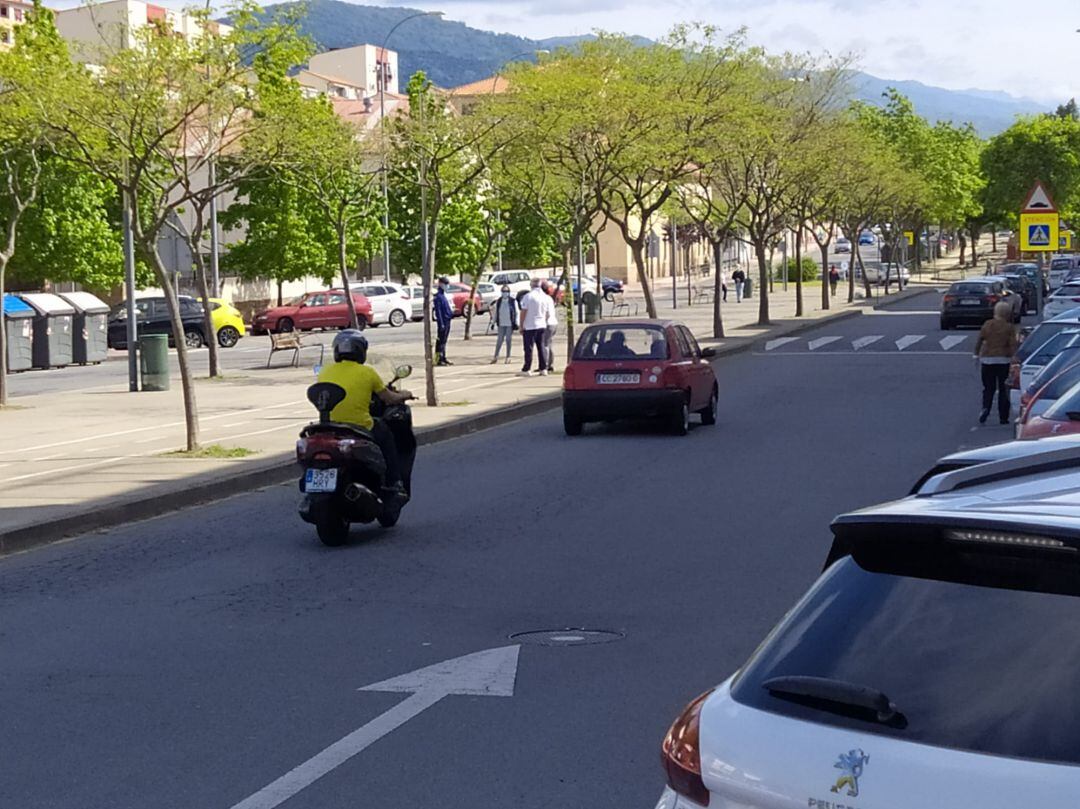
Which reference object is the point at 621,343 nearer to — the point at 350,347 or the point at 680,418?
the point at 680,418

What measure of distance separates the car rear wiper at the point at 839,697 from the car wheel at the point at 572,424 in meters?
19.1

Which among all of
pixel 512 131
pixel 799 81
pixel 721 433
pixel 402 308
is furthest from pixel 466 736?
pixel 402 308

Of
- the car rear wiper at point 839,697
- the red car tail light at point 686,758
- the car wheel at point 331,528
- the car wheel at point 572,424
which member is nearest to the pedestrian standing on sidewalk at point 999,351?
the car wheel at point 572,424

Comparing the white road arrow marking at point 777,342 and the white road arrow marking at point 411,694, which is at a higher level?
the white road arrow marking at point 777,342

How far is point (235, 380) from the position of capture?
116 ft

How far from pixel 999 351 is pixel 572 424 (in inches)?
223

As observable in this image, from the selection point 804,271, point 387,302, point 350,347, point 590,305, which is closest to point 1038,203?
point 350,347

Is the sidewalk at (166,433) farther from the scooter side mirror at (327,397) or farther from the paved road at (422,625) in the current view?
the scooter side mirror at (327,397)

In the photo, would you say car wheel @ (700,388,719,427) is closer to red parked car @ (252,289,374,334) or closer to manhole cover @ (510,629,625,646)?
manhole cover @ (510,629,625,646)

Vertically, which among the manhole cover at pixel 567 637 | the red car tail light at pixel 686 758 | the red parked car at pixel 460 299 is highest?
the red parked car at pixel 460 299

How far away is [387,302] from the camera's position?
63.3m

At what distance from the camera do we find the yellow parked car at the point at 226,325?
50.8m

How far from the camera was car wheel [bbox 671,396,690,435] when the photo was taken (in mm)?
22062

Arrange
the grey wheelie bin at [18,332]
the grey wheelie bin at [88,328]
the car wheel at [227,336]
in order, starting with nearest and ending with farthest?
the grey wheelie bin at [18,332], the grey wheelie bin at [88,328], the car wheel at [227,336]
